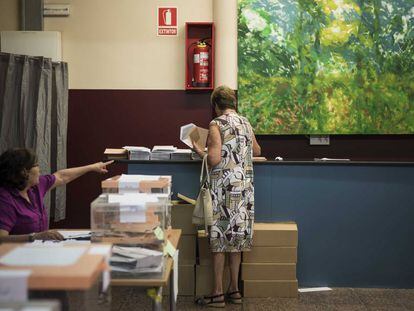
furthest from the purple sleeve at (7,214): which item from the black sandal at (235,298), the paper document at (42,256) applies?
the black sandal at (235,298)

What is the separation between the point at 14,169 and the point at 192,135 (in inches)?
57.5

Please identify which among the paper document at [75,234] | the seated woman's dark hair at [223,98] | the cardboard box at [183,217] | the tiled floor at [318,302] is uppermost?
the seated woman's dark hair at [223,98]

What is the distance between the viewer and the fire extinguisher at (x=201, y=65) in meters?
4.83

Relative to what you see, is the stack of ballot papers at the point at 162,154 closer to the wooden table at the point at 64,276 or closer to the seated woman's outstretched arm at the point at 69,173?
the seated woman's outstretched arm at the point at 69,173

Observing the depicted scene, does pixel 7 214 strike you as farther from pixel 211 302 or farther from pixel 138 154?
pixel 211 302

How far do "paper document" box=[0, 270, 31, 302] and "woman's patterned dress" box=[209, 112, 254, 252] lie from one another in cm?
240

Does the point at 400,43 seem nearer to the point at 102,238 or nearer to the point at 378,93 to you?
the point at 378,93

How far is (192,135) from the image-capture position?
12.6 ft

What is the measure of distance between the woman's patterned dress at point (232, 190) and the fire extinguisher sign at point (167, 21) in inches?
60.2

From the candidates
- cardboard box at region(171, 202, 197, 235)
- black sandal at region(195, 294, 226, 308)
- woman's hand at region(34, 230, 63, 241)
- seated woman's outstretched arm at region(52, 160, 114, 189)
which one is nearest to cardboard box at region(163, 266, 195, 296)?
black sandal at region(195, 294, 226, 308)

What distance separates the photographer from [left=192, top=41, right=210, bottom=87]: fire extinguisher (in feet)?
15.8

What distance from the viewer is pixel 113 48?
4996 millimetres

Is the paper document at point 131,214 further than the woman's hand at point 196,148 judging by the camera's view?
No

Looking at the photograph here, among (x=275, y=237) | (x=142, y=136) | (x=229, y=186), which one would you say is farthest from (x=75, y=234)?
(x=142, y=136)
